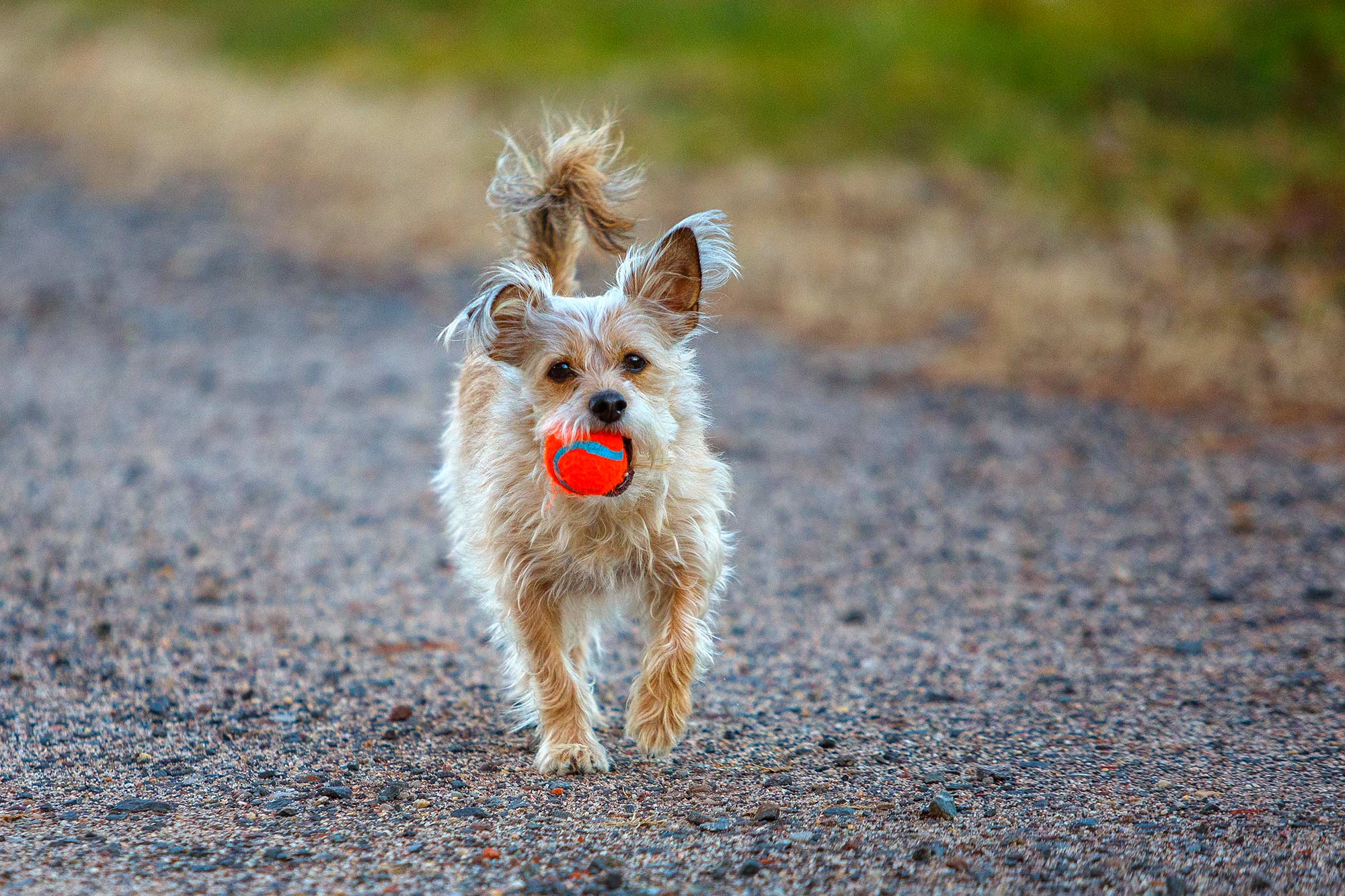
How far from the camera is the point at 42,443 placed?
9164mm

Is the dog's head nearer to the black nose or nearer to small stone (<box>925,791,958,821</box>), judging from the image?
the black nose

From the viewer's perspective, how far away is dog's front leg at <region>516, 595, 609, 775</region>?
174 inches

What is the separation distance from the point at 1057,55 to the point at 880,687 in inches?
621

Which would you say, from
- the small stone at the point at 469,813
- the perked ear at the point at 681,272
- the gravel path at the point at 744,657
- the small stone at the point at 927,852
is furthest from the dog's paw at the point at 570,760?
the perked ear at the point at 681,272

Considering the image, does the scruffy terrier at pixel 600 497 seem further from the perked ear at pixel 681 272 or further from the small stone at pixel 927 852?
the small stone at pixel 927 852

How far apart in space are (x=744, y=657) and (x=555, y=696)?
1.43 meters

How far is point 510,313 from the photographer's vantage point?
15.3 ft

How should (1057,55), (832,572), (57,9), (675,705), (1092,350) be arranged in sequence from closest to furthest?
(675,705) < (832,572) < (1092,350) < (1057,55) < (57,9)

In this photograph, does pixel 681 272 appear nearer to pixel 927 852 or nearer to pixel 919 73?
pixel 927 852

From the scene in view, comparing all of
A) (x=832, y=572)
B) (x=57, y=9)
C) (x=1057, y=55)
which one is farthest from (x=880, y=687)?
(x=57, y=9)

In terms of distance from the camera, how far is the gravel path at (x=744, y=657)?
3.64 meters

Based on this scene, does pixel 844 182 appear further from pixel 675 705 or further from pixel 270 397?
pixel 675 705

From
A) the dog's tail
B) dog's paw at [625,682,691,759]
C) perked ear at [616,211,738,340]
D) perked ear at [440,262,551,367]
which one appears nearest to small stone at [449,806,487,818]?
dog's paw at [625,682,691,759]

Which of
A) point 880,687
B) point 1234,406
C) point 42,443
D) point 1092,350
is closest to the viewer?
point 880,687
